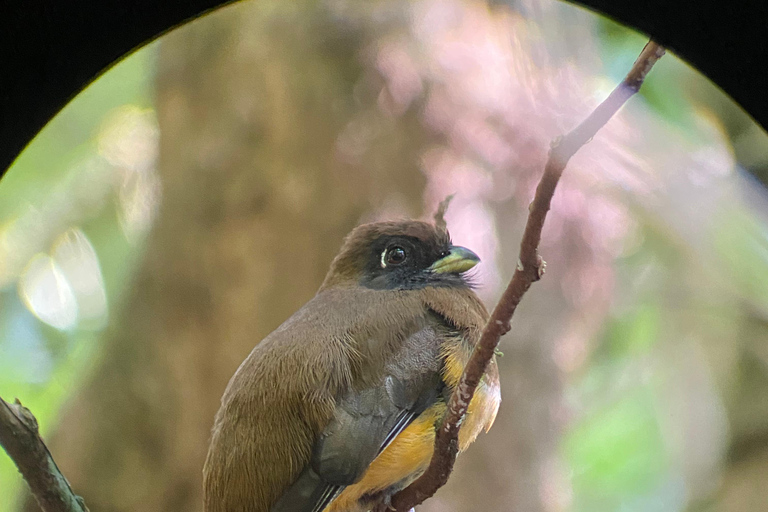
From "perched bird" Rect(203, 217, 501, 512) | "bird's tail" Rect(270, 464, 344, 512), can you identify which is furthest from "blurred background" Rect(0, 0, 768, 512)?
"bird's tail" Rect(270, 464, 344, 512)

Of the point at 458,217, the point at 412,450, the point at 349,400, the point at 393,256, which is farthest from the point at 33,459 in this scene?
the point at 458,217

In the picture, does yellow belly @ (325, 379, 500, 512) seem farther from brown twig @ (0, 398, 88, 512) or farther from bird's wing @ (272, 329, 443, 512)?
brown twig @ (0, 398, 88, 512)

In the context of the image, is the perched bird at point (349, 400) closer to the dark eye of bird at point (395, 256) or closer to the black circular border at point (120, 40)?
the dark eye of bird at point (395, 256)

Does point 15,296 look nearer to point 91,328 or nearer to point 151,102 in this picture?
point 91,328

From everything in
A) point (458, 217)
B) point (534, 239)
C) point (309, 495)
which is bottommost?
point (309, 495)

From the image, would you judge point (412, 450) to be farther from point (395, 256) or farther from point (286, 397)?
point (395, 256)

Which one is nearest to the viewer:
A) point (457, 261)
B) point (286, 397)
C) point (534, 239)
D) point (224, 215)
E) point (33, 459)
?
point (534, 239)

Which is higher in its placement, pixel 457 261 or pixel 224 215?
pixel 457 261
